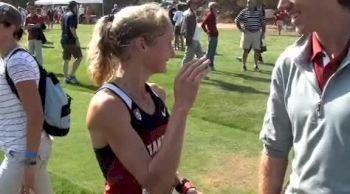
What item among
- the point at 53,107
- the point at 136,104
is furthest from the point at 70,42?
the point at 136,104

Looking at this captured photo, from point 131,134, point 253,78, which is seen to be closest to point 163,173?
point 131,134

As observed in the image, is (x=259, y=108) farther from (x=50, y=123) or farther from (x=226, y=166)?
(x=50, y=123)

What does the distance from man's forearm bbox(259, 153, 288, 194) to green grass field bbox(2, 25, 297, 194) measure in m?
1.59

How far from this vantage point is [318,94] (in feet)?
8.30

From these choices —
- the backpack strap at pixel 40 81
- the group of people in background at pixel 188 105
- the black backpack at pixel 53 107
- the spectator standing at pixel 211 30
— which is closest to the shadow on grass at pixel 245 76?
the spectator standing at pixel 211 30

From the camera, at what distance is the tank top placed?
111 inches

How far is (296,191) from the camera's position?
270cm

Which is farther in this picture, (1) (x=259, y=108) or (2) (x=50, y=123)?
(1) (x=259, y=108)

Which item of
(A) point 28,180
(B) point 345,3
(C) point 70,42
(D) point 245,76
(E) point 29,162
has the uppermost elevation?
(B) point 345,3

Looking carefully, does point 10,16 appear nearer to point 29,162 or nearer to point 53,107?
point 53,107

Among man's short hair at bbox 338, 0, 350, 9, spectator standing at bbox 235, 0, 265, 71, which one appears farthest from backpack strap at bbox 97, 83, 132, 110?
spectator standing at bbox 235, 0, 265, 71

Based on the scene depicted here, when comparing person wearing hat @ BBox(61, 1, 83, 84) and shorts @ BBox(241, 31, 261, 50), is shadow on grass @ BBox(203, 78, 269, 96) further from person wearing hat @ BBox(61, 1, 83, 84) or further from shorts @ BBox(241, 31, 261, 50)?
person wearing hat @ BBox(61, 1, 83, 84)

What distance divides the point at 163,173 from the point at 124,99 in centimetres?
37

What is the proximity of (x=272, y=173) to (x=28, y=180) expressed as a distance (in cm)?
166
